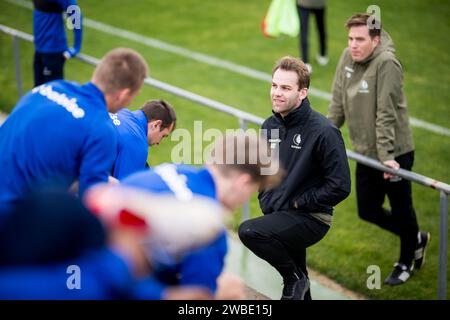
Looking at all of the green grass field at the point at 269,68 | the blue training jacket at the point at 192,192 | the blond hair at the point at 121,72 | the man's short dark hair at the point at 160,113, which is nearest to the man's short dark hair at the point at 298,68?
the man's short dark hair at the point at 160,113

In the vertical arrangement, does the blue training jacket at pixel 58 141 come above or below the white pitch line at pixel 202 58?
above

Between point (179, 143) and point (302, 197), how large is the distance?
387cm

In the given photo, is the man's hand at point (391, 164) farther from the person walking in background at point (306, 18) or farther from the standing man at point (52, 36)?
the person walking in background at point (306, 18)

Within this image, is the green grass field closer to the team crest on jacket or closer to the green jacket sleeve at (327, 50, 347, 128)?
the green jacket sleeve at (327, 50, 347, 128)

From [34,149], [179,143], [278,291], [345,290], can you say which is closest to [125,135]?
[34,149]

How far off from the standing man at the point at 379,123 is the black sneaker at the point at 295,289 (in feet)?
4.08

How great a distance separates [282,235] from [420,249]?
201 cm

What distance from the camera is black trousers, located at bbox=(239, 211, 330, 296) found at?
500 cm

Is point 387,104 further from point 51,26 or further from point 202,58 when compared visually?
point 202,58

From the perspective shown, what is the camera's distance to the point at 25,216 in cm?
222

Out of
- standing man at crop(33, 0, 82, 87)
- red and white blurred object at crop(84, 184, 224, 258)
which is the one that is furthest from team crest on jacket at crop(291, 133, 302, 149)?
standing man at crop(33, 0, 82, 87)

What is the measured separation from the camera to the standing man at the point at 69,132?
3959 millimetres

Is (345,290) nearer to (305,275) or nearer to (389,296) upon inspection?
(389,296)

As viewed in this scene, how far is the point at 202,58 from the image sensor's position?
1235cm
